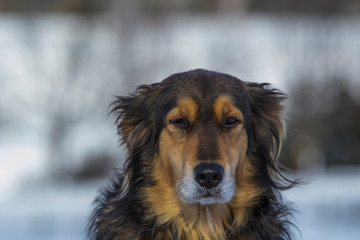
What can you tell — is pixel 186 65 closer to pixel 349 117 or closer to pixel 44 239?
pixel 349 117

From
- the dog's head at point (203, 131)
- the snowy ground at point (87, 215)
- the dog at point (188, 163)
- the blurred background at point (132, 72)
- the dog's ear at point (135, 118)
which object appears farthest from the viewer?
the blurred background at point (132, 72)

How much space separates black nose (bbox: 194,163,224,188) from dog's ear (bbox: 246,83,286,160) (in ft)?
2.17

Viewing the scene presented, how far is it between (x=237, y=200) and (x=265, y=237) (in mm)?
317

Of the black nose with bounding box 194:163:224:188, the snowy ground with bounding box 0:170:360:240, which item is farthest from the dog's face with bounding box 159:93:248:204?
the snowy ground with bounding box 0:170:360:240

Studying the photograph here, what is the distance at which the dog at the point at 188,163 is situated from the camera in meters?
4.18

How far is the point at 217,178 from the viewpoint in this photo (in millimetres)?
3891

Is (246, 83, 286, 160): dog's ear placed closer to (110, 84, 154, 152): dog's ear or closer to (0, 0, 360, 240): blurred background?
(110, 84, 154, 152): dog's ear

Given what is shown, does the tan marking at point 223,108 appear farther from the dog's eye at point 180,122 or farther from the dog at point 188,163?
the dog's eye at point 180,122

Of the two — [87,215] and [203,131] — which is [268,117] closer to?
[203,131]

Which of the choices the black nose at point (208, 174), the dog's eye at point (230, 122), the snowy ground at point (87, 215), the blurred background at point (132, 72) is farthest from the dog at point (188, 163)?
the blurred background at point (132, 72)

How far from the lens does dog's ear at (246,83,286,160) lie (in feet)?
14.7

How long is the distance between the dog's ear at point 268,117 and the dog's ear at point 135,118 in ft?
2.51

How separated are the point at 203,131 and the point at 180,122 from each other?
197mm

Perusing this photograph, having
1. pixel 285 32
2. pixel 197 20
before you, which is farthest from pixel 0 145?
pixel 285 32
